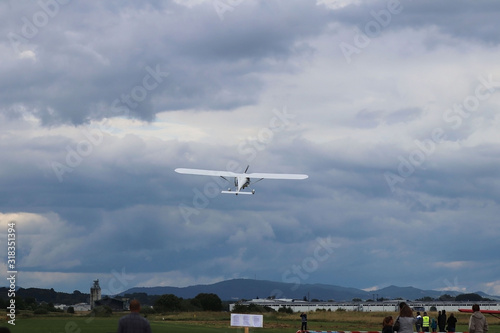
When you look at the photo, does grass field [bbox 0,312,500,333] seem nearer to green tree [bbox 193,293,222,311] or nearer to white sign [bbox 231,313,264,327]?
white sign [bbox 231,313,264,327]

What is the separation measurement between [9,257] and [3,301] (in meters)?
112

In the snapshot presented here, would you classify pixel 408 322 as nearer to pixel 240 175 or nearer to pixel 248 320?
pixel 248 320

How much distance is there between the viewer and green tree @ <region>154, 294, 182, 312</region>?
12688 cm

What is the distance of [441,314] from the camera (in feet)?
151

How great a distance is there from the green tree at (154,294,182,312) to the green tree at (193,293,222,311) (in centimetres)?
1084

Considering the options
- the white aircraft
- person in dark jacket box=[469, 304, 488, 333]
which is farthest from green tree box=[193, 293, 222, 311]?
person in dark jacket box=[469, 304, 488, 333]

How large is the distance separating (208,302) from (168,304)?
59.7 ft

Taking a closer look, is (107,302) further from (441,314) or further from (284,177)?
(441,314)

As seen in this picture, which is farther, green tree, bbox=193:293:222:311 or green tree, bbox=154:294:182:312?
green tree, bbox=193:293:222:311

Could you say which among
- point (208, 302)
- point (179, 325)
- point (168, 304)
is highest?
point (179, 325)

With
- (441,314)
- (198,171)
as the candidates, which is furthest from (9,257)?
(198,171)

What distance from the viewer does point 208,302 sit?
5782 inches

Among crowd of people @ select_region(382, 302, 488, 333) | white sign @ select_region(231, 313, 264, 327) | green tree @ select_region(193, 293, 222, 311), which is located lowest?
green tree @ select_region(193, 293, 222, 311)

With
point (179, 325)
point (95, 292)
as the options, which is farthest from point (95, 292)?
point (179, 325)
